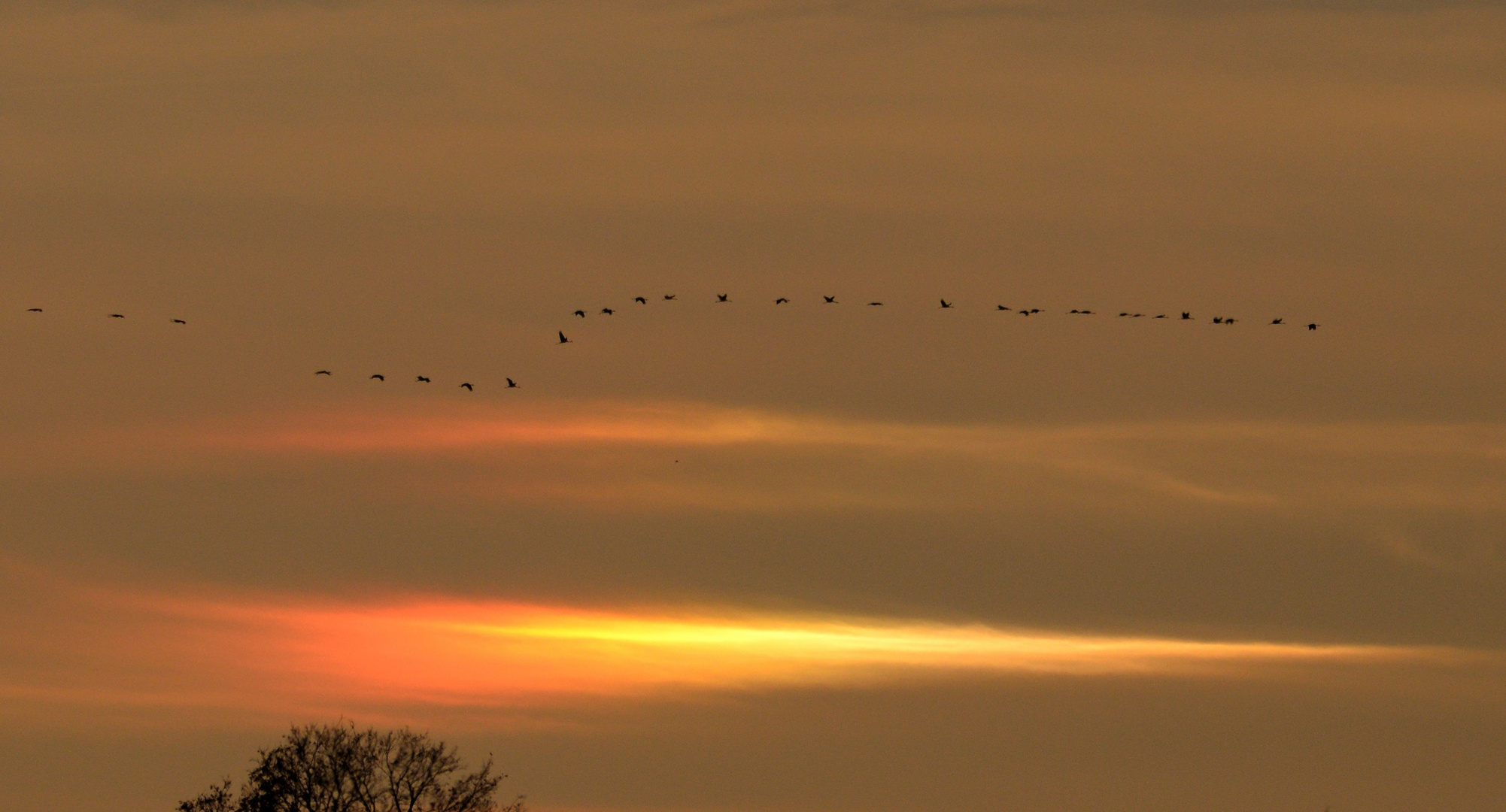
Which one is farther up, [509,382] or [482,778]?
[509,382]

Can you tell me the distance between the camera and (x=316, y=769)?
106 metres

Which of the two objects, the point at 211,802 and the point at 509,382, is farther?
the point at 211,802

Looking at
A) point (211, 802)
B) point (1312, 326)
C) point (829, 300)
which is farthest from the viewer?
point (211, 802)

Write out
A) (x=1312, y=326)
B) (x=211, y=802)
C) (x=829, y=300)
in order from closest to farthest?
(x=829, y=300) → (x=1312, y=326) → (x=211, y=802)

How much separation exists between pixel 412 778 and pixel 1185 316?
141 feet

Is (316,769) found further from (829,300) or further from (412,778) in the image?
(829,300)

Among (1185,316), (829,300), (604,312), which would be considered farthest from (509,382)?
(1185,316)

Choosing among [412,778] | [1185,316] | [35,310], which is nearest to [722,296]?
[1185,316]

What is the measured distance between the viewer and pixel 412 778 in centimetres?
10669

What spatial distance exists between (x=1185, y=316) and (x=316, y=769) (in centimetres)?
4571

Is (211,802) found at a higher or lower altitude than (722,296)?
lower

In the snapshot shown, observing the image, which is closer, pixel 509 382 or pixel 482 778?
pixel 509 382

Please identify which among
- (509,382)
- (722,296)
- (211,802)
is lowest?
(211,802)

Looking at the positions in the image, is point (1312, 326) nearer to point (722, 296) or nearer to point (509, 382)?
point (722, 296)
